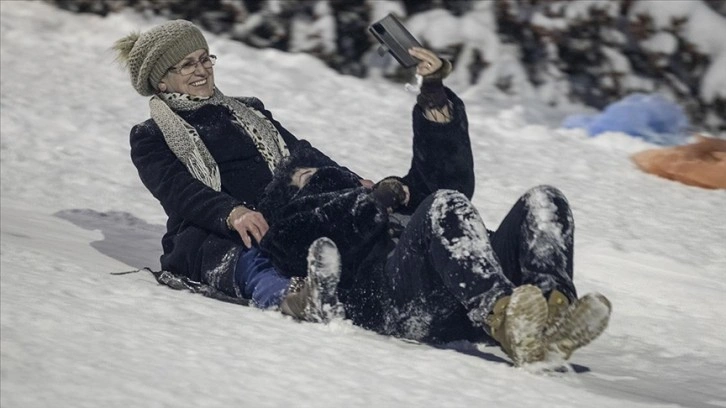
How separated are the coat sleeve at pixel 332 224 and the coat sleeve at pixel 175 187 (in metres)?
0.22

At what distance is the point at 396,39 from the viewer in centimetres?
431

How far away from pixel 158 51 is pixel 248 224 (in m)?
0.75

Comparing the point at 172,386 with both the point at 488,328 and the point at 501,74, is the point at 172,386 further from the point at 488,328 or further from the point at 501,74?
the point at 501,74

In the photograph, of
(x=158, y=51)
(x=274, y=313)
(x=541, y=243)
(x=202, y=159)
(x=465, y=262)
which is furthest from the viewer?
(x=158, y=51)

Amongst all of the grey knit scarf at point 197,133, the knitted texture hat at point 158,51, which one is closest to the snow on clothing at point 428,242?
the grey knit scarf at point 197,133

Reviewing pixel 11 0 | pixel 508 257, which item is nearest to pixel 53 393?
pixel 508 257

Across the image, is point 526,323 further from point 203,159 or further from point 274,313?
point 203,159

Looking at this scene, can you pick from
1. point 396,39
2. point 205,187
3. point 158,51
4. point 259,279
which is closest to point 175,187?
point 205,187

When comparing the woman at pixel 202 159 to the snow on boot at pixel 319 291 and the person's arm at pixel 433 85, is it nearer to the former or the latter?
the snow on boot at pixel 319 291

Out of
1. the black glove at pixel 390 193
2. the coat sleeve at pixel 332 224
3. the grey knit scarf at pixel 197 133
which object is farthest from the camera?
the grey knit scarf at pixel 197 133

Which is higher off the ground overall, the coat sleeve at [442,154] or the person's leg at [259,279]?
the coat sleeve at [442,154]

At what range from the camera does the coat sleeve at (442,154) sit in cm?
430

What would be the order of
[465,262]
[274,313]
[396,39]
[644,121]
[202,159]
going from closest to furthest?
Result: 1. [465,262]
2. [274,313]
3. [396,39]
4. [202,159]
5. [644,121]

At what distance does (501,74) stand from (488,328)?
489 centimetres
